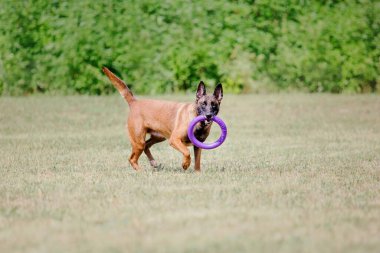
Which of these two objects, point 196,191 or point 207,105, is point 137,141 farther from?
point 196,191

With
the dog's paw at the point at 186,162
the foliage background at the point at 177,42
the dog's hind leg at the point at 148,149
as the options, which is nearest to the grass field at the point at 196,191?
the dog's paw at the point at 186,162

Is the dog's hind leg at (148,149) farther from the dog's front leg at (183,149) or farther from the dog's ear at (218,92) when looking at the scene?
the dog's ear at (218,92)

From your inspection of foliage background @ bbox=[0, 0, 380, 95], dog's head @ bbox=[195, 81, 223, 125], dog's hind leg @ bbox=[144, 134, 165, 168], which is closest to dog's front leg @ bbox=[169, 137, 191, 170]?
dog's head @ bbox=[195, 81, 223, 125]

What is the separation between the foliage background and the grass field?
110 inches

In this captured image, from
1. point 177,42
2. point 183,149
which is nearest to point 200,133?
point 183,149

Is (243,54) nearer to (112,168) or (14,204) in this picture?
(112,168)

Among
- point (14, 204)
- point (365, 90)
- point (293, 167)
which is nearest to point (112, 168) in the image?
point (293, 167)

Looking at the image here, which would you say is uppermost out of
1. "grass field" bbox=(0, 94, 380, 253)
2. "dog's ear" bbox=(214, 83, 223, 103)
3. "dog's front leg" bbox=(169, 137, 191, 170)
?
"dog's ear" bbox=(214, 83, 223, 103)

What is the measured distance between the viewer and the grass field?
5.45 meters

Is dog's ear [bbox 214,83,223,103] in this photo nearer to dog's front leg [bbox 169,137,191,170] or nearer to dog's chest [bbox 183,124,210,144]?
dog's chest [bbox 183,124,210,144]

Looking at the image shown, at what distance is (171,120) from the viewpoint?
9.41m

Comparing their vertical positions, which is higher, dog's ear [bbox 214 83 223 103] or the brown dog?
dog's ear [bbox 214 83 223 103]

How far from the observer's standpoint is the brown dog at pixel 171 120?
9.10m

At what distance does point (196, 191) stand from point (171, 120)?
201 cm
